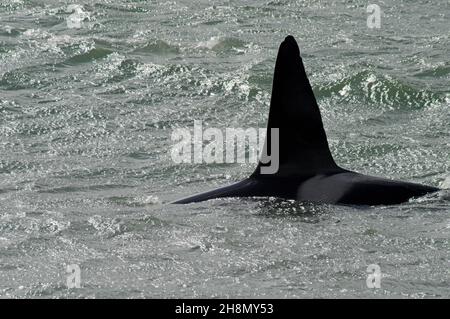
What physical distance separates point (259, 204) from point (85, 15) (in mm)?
11057

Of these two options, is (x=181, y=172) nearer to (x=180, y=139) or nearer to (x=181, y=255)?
(x=180, y=139)

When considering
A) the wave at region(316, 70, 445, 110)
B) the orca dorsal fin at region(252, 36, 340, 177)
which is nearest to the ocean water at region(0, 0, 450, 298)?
the wave at region(316, 70, 445, 110)

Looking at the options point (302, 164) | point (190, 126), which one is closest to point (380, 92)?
point (190, 126)

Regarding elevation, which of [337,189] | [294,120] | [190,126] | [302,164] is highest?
[294,120]

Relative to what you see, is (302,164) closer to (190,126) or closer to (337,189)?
(337,189)

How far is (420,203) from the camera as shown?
10133 millimetres

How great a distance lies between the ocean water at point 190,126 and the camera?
903 cm

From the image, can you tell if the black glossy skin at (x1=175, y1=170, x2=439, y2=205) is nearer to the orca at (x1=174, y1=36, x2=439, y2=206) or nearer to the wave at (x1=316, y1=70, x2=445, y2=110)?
the orca at (x1=174, y1=36, x2=439, y2=206)

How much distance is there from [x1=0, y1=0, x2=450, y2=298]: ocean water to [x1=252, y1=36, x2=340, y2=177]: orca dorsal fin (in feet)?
1.13

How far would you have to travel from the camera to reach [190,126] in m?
14.1

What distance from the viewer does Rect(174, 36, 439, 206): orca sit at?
33.1 feet

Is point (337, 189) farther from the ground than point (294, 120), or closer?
closer

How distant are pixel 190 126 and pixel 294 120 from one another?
410cm

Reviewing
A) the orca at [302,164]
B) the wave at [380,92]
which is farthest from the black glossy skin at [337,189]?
the wave at [380,92]
